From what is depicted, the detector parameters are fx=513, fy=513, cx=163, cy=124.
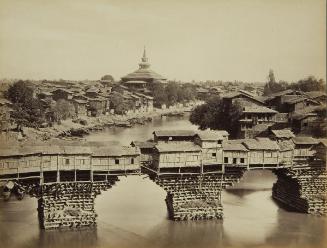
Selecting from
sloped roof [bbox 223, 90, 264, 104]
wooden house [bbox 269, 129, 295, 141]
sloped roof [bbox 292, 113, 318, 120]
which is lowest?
wooden house [bbox 269, 129, 295, 141]

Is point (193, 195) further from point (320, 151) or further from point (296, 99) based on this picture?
point (296, 99)

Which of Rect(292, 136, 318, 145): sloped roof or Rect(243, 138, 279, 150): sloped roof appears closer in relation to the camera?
Rect(243, 138, 279, 150): sloped roof

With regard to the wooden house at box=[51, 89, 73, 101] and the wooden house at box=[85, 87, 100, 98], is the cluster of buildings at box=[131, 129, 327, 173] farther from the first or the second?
the wooden house at box=[51, 89, 73, 101]

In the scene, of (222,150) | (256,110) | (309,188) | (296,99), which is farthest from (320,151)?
(222,150)

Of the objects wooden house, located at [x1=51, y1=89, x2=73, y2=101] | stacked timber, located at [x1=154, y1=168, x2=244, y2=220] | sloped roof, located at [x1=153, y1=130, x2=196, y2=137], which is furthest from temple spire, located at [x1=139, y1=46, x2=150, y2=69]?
stacked timber, located at [x1=154, y1=168, x2=244, y2=220]

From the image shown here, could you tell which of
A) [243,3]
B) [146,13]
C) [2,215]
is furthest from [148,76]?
[2,215]

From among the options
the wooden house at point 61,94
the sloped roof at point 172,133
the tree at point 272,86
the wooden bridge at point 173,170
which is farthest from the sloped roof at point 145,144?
the tree at point 272,86

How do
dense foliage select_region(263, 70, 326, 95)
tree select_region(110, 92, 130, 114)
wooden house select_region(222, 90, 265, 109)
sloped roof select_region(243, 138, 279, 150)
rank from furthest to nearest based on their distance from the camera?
1. tree select_region(110, 92, 130, 114)
2. wooden house select_region(222, 90, 265, 109)
3. sloped roof select_region(243, 138, 279, 150)
4. dense foliage select_region(263, 70, 326, 95)

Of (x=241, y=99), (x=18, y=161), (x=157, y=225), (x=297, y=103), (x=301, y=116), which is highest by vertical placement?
(x=241, y=99)
